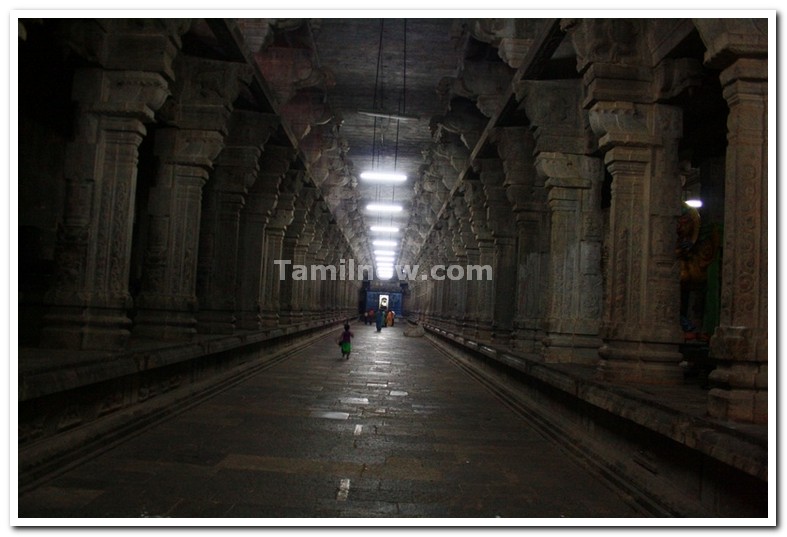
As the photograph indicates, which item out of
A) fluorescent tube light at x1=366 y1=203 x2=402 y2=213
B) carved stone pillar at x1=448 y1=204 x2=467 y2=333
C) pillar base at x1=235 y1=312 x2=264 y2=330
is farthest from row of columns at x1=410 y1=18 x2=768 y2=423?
fluorescent tube light at x1=366 y1=203 x2=402 y2=213

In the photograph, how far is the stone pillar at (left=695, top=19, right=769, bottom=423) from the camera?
3963mm

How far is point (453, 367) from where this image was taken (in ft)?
43.9

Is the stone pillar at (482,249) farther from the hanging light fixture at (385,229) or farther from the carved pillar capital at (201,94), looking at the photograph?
the hanging light fixture at (385,229)

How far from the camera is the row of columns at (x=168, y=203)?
20.7ft

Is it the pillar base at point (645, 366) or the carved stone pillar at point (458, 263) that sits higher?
the carved stone pillar at point (458, 263)

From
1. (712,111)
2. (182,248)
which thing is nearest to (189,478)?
(182,248)

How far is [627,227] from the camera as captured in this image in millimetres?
6172

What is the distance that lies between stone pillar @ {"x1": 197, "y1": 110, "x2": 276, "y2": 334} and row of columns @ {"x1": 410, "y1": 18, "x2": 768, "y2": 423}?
3.91m

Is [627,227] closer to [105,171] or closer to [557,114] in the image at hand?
[557,114]

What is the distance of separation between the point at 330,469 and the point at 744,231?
297cm

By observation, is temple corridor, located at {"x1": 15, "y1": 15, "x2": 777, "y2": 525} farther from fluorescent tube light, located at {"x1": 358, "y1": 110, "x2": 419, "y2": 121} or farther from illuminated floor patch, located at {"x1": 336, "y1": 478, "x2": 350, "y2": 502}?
fluorescent tube light, located at {"x1": 358, "y1": 110, "x2": 419, "y2": 121}

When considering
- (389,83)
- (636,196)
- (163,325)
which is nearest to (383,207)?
(389,83)

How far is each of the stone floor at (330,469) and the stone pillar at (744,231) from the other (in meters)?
0.91

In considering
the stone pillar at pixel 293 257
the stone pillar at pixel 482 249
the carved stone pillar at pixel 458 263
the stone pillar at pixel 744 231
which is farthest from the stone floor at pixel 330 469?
the carved stone pillar at pixel 458 263
